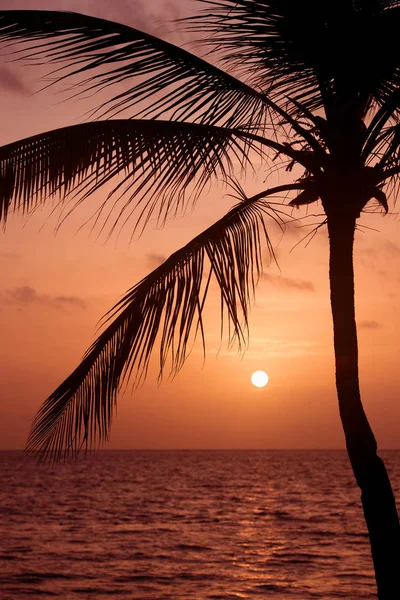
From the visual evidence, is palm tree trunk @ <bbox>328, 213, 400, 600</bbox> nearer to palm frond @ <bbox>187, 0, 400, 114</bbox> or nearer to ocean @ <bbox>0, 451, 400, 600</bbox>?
palm frond @ <bbox>187, 0, 400, 114</bbox>

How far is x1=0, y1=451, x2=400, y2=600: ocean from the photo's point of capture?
20.9 meters

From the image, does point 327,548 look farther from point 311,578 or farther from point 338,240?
point 338,240

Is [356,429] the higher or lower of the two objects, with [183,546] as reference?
higher

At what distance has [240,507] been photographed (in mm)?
49531

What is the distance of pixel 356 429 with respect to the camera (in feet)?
17.1

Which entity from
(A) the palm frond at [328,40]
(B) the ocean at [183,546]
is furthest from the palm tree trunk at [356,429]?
(B) the ocean at [183,546]

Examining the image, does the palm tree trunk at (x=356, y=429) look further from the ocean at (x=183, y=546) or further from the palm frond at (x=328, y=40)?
the ocean at (x=183, y=546)

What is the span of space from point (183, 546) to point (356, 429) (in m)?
26.1

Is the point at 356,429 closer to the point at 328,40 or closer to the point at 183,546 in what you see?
the point at 328,40

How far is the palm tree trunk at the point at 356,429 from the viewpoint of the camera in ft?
16.3

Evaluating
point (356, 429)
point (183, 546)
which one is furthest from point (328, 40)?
point (183, 546)

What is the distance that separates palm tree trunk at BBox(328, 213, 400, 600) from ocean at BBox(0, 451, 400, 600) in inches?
179

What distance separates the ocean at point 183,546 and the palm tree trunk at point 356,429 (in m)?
4.56

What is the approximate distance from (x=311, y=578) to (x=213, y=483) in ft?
179
